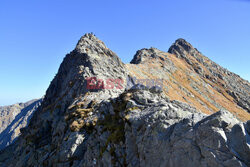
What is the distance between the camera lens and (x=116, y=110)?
2223 centimetres

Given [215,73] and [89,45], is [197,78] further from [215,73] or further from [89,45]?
[89,45]

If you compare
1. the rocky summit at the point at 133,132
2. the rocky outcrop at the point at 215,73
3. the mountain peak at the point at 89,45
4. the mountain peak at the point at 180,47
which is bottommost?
the rocky summit at the point at 133,132

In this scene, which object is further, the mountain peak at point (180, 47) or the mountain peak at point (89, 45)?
the mountain peak at point (180, 47)

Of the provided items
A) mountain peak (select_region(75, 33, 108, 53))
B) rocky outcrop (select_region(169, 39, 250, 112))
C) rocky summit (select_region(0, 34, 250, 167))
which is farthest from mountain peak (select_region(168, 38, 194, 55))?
rocky summit (select_region(0, 34, 250, 167))

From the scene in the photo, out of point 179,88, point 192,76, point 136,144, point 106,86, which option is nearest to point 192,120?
point 136,144

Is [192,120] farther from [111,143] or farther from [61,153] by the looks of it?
[61,153]

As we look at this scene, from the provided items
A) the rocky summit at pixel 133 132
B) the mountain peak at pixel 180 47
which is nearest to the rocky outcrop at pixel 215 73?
the mountain peak at pixel 180 47

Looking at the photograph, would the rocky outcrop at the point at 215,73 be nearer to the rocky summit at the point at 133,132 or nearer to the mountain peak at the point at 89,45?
the mountain peak at the point at 89,45

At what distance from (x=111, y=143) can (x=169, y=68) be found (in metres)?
101

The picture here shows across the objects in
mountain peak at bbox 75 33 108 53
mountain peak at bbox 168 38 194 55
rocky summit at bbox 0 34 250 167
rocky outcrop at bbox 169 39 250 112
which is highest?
mountain peak at bbox 168 38 194 55

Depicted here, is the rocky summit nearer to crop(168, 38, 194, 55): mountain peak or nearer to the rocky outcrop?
the rocky outcrop

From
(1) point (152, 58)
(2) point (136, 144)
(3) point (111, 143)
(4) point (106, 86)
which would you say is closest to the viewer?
(2) point (136, 144)

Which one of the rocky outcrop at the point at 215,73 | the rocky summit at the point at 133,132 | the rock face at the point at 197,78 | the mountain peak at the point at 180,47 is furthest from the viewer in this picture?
the mountain peak at the point at 180,47

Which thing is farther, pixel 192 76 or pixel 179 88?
pixel 192 76
